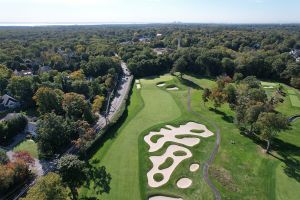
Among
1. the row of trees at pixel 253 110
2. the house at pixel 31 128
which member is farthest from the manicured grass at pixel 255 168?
the house at pixel 31 128

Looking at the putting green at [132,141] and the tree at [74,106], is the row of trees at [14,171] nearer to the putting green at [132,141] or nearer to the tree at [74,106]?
the putting green at [132,141]

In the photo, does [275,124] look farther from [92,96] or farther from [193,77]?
[193,77]

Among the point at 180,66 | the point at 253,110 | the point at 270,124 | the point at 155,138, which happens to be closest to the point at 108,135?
the point at 155,138

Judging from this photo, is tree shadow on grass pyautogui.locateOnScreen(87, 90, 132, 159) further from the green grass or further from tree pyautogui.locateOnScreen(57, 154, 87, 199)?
tree pyautogui.locateOnScreen(57, 154, 87, 199)

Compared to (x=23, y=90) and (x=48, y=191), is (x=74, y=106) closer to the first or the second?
(x=23, y=90)

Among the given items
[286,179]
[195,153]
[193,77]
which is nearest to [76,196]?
[195,153]

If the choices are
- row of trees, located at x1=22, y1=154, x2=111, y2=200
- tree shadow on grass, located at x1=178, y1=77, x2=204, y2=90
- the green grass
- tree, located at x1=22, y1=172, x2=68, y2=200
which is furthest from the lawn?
tree shadow on grass, located at x1=178, y1=77, x2=204, y2=90
